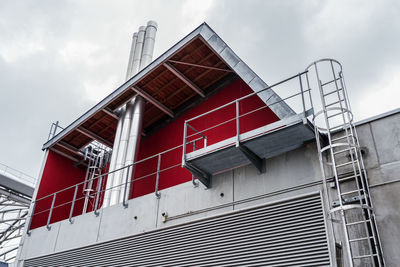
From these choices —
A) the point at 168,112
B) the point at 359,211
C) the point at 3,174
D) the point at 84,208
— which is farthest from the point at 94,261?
the point at 3,174

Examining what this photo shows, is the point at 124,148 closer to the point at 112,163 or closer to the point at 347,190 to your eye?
the point at 112,163

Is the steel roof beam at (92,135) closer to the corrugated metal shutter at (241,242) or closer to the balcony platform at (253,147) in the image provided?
the corrugated metal shutter at (241,242)

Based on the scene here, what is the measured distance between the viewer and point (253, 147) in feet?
28.1

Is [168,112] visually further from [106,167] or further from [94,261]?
[94,261]

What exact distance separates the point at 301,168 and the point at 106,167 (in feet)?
38.9

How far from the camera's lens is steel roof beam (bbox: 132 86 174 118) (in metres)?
14.7

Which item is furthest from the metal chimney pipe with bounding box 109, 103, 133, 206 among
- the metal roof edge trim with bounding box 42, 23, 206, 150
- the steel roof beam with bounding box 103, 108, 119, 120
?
the metal roof edge trim with bounding box 42, 23, 206, 150

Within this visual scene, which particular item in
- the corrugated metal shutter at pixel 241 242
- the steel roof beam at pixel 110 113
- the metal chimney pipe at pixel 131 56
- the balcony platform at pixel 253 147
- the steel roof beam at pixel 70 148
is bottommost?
the corrugated metal shutter at pixel 241 242

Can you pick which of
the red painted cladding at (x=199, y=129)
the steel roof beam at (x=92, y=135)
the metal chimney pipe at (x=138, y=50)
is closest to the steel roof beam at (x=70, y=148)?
the steel roof beam at (x=92, y=135)

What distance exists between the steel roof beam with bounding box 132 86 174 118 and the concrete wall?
4.94 meters

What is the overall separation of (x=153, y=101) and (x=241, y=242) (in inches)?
325

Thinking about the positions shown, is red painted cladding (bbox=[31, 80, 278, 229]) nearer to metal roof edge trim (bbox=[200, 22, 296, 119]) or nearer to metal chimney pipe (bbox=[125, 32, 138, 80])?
metal roof edge trim (bbox=[200, 22, 296, 119])

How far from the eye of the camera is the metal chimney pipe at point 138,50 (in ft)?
59.0

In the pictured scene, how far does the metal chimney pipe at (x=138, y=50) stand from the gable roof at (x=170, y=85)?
2956 mm
